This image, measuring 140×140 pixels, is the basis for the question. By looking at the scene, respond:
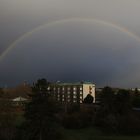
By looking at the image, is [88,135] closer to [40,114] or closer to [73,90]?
[40,114]

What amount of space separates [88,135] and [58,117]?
5.53m

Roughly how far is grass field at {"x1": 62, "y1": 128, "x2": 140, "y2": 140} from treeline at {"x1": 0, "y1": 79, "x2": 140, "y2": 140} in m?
1.67

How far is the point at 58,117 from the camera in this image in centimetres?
5681

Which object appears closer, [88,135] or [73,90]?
[88,135]

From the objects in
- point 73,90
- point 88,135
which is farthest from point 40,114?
point 73,90

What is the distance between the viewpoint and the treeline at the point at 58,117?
146 ft

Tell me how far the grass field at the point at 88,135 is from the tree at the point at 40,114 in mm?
5470

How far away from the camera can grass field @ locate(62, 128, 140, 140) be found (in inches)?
2049

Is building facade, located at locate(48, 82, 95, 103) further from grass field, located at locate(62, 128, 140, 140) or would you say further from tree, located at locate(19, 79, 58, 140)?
tree, located at locate(19, 79, 58, 140)

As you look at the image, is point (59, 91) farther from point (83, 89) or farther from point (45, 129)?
point (45, 129)

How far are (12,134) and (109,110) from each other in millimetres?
25153

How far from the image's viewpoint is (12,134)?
144ft

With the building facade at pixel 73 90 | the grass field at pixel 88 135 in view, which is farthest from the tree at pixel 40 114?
the building facade at pixel 73 90

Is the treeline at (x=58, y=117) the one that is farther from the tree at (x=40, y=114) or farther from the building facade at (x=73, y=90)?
the building facade at (x=73, y=90)
